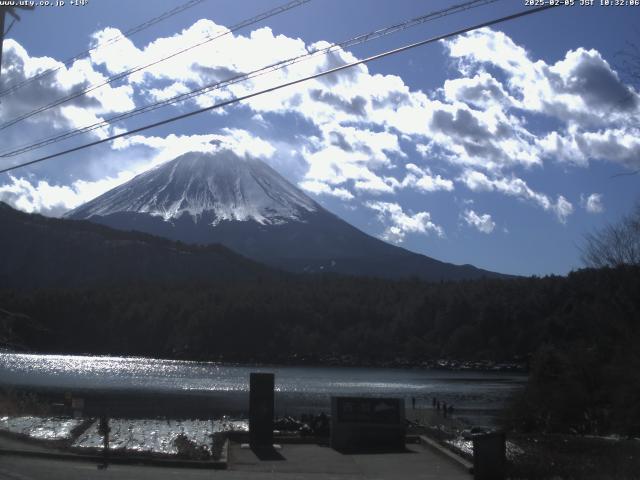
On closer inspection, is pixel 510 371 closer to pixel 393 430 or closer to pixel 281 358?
pixel 281 358

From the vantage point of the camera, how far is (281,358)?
16712 centimetres

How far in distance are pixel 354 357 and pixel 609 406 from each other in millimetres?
134981

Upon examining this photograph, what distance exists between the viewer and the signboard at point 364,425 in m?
23.0

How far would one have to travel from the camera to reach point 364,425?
23266 mm

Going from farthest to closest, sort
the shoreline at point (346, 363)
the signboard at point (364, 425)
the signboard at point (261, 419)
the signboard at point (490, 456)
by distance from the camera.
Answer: the shoreline at point (346, 363), the signboard at point (364, 425), the signboard at point (261, 419), the signboard at point (490, 456)

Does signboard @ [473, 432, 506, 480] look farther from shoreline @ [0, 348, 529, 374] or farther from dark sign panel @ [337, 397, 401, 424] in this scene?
shoreline @ [0, 348, 529, 374]

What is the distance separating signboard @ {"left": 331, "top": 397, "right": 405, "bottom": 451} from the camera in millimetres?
23031

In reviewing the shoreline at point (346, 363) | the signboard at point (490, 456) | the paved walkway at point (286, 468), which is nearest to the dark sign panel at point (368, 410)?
the paved walkway at point (286, 468)

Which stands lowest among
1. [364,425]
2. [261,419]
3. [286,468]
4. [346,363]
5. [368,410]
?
[286,468]

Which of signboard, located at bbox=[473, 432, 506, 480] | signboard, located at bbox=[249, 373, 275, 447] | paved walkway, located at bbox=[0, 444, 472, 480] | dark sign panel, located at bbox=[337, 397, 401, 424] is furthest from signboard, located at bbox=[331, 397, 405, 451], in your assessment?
signboard, located at bbox=[473, 432, 506, 480]

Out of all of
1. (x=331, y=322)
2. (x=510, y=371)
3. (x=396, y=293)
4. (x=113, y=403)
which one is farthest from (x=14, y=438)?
(x=396, y=293)

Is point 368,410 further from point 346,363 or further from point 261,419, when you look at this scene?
point 346,363

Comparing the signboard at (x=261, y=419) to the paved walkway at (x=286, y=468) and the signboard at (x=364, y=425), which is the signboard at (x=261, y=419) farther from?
the signboard at (x=364, y=425)

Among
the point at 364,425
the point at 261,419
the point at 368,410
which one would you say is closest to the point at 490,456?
the point at 364,425
